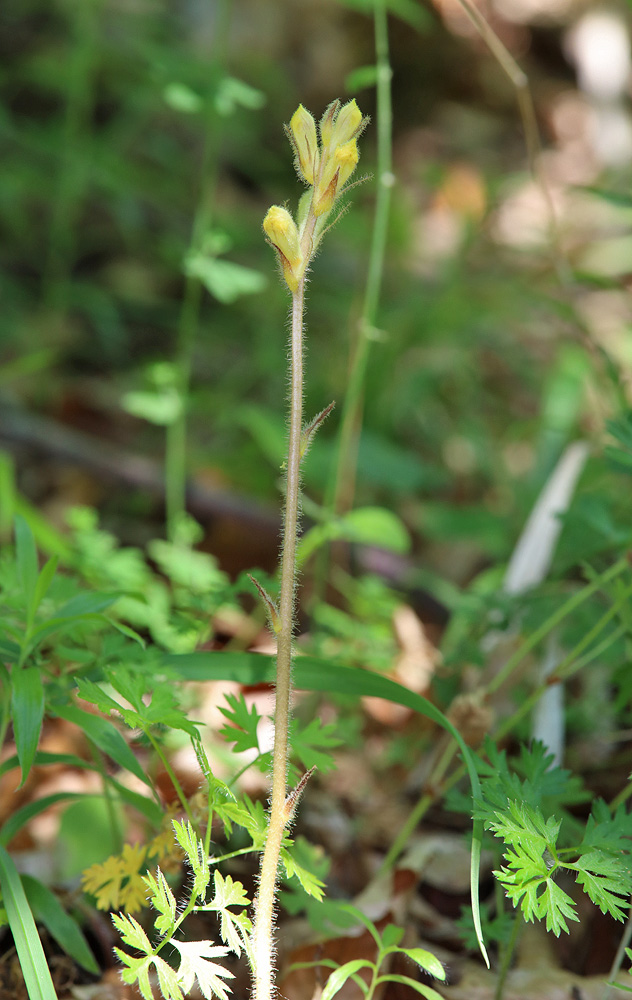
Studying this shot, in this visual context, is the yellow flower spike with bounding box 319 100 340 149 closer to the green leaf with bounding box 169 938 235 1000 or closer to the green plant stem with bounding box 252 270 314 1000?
the green plant stem with bounding box 252 270 314 1000

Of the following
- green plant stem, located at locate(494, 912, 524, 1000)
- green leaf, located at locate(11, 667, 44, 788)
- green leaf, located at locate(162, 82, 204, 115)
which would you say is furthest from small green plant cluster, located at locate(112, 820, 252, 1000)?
green leaf, located at locate(162, 82, 204, 115)

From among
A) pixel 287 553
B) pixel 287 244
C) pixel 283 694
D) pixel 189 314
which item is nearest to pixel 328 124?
pixel 287 244

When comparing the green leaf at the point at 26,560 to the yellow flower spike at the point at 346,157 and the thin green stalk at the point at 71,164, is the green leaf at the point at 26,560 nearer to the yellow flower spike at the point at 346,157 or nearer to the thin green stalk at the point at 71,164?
the yellow flower spike at the point at 346,157

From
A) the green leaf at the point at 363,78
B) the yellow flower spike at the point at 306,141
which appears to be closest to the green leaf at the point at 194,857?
the yellow flower spike at the point at 306,141

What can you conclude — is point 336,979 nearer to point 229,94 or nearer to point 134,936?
point 134,936

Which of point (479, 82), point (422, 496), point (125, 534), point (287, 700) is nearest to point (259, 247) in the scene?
point (422, 496)

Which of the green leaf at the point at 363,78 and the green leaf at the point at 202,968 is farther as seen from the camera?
the green leaf at the point at 363,78

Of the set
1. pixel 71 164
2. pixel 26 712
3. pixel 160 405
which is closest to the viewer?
pixel 26 712

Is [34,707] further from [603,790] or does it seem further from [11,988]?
[603,790]
